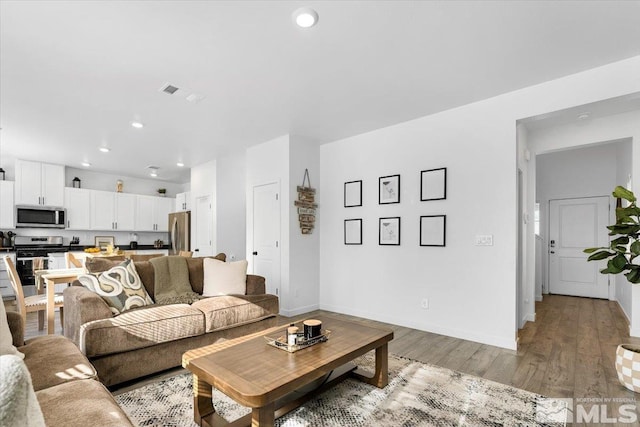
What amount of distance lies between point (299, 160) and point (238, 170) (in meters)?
2.03

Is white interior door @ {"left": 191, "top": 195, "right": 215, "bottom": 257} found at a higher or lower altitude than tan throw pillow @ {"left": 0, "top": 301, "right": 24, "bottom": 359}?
higher

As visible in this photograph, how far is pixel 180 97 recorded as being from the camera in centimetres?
346

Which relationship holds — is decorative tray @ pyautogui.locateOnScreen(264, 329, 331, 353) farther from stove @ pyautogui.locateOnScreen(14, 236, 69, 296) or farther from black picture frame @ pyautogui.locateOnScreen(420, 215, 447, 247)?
stove @ pyautogui.locateOnScreen(14, 236, 69, 296)

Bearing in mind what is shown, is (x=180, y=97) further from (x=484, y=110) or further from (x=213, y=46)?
(x=484, y=110)

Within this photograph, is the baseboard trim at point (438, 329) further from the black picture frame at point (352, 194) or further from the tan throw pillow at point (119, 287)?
the tan throw pillow at point (119, 287)


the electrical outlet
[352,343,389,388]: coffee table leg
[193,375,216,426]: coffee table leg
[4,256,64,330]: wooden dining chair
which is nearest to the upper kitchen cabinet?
[4,256,64,330]: wooden dining chair

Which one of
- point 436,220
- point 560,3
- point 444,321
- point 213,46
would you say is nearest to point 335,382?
point 444,321

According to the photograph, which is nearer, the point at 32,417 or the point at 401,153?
the point at 32,417

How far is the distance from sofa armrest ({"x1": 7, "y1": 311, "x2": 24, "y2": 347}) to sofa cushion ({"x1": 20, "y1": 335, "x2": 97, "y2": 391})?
0.05 m

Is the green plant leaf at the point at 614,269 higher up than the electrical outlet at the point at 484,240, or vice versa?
the electrical outlet at the point at 484,240

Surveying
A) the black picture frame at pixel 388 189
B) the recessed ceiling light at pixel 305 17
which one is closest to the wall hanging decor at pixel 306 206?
the black picture frame at pixel 388 189

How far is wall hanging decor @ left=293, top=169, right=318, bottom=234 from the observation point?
479 cm

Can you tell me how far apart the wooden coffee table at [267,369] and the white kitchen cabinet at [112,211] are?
6479mm

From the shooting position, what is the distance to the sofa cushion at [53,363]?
1554 mm
